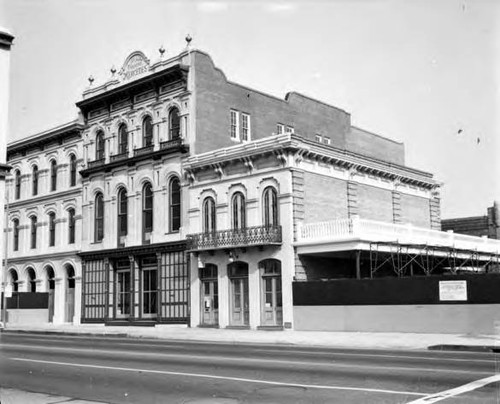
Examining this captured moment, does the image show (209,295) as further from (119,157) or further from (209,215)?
(119,157)

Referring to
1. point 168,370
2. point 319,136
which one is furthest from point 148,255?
point 168,370

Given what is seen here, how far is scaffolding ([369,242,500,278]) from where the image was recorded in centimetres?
3000

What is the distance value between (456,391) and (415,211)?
95.9 ft

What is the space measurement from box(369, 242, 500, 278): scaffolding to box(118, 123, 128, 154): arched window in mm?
15235

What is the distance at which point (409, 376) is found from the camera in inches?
461

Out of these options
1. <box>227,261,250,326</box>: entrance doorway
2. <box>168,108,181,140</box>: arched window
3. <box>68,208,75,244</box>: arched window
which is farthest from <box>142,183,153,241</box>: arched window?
<box>68,208,75,244</box>: arched window

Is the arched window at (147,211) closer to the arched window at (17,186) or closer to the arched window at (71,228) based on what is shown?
the arched window at (71,228)

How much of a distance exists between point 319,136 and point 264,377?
32437mm

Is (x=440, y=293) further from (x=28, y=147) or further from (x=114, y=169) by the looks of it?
(x=28, y=147)

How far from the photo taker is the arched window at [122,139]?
37281mm

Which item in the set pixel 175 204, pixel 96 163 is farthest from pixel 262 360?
pixel 96 163

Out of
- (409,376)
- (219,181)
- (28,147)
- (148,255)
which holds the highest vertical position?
(28,147)

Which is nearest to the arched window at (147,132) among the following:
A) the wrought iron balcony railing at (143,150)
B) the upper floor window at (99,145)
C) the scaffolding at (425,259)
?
the wrought iron balcony railing at (143,150)

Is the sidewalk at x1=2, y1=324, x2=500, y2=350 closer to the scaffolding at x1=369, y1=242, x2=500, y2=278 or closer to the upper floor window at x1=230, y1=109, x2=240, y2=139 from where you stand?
the scaffolding at x1=369, y1=242, x2=500, y2=278
